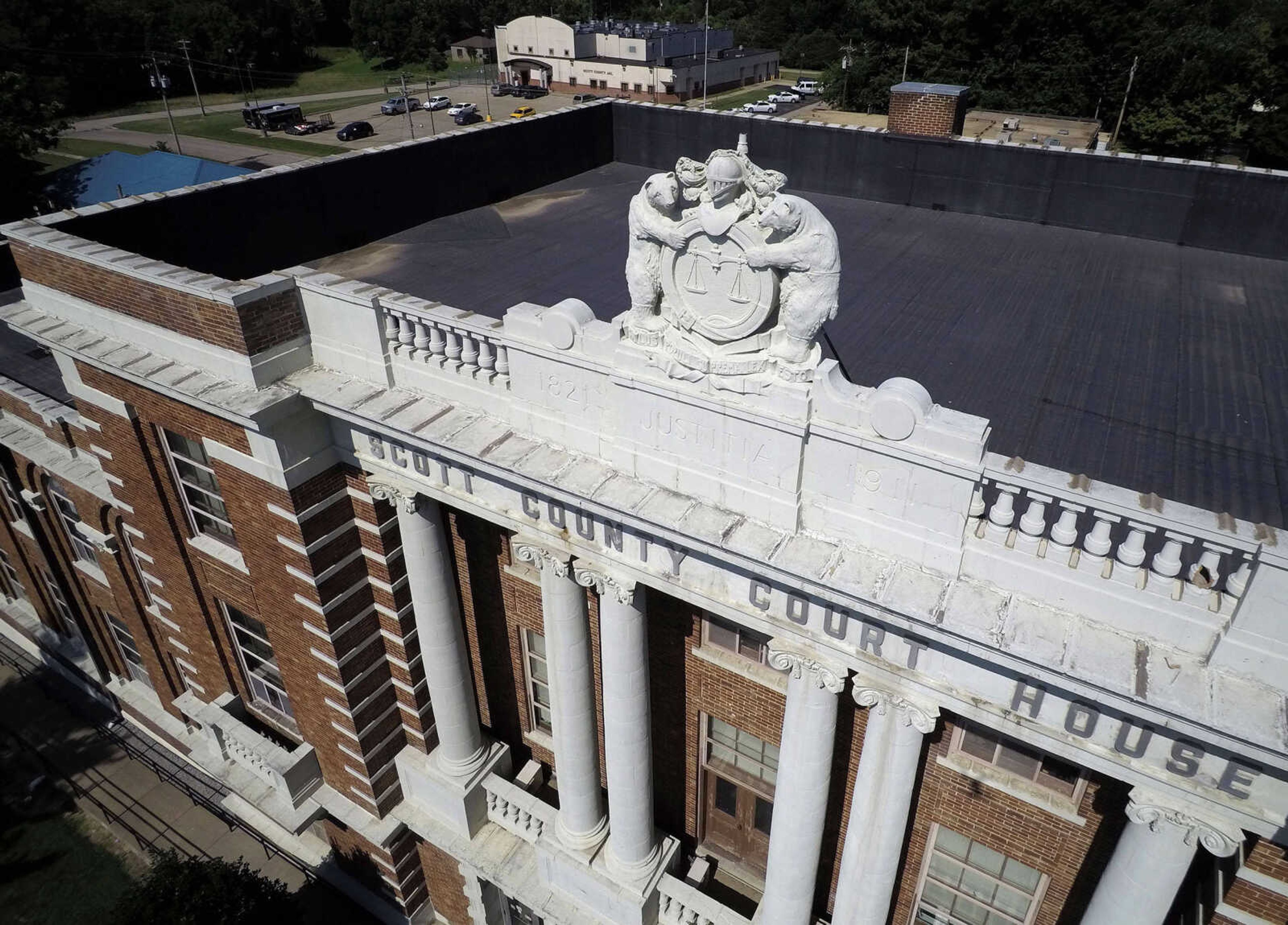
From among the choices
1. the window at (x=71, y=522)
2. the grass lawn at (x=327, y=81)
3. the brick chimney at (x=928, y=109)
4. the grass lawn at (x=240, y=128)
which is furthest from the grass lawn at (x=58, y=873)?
the grass lawn at (x=327, y=81)

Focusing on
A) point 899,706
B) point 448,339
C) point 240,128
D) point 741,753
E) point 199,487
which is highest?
point 448,339

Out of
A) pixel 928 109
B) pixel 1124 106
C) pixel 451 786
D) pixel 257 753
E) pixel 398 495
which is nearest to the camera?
pixel 398 495

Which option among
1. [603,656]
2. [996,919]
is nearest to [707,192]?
[603,656]

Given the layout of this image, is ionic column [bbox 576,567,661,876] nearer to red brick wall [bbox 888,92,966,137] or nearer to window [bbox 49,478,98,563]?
window [bbox 49,478,98,563]

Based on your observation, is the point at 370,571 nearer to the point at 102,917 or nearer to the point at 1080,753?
the point at 1080,753

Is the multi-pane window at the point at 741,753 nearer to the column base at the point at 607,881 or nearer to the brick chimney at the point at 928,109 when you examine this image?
the column base at the point at 607,881

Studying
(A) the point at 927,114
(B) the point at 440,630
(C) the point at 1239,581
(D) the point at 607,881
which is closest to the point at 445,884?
(D) the point at 607,881

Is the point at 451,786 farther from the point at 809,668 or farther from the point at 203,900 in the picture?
the point at 809,668
